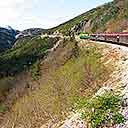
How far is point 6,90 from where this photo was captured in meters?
91.9

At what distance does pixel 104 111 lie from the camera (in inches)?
699

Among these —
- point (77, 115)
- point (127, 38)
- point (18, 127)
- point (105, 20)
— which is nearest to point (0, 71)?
point (105, 20)

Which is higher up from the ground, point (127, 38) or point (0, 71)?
point (127, 38)

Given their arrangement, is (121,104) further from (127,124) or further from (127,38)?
(127,38)

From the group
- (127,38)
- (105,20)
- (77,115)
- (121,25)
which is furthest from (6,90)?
(105,20)

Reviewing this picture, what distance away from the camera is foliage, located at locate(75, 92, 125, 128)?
55.9ft

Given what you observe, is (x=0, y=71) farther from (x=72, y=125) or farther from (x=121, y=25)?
(x=72, y=125)

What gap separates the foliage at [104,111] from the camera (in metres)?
17.0

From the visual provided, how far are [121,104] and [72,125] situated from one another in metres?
3.02

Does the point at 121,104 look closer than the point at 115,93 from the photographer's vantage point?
Yes

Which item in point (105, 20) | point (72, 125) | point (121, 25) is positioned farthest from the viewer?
point (105, 20)

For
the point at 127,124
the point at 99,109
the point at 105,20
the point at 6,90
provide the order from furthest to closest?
the point at 105,20, the point at 6,90, the point at 99,109, the point at 127,124

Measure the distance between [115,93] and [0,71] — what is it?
17181 centimetres

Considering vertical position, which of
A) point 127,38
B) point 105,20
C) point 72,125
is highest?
point 72,125
